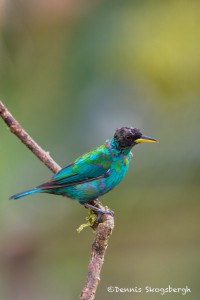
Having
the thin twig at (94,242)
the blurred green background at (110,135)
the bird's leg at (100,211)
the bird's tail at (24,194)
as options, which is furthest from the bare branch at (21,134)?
the blurred green background at (110,135)

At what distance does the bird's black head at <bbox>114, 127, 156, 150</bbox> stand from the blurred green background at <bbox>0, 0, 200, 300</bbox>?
130 cm

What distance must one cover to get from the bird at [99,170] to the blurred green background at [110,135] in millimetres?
1260

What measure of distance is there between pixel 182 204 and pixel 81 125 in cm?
118

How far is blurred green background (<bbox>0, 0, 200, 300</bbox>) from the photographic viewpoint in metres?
5.88

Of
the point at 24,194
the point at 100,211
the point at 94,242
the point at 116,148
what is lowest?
the point at 94,242

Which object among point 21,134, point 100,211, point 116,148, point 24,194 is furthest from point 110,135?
point 21,134

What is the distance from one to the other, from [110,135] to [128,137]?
1.39 meters

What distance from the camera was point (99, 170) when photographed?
14.8 ft

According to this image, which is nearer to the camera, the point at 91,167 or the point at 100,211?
the point at 100,211

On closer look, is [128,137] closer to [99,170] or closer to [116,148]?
[116,148]

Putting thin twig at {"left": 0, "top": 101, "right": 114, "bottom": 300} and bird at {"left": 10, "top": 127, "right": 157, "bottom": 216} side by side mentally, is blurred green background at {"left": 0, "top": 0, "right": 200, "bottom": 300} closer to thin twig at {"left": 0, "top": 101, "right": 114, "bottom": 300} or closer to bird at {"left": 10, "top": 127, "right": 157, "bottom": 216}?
bird at {"left": 10, "top": 127, "right": 157, "bottom": 216}

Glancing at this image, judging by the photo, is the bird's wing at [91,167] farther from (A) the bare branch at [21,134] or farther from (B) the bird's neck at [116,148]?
(A) the bare branch at [21,134]

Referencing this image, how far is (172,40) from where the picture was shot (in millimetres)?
6246

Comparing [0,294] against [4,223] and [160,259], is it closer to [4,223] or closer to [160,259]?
[4,223]
